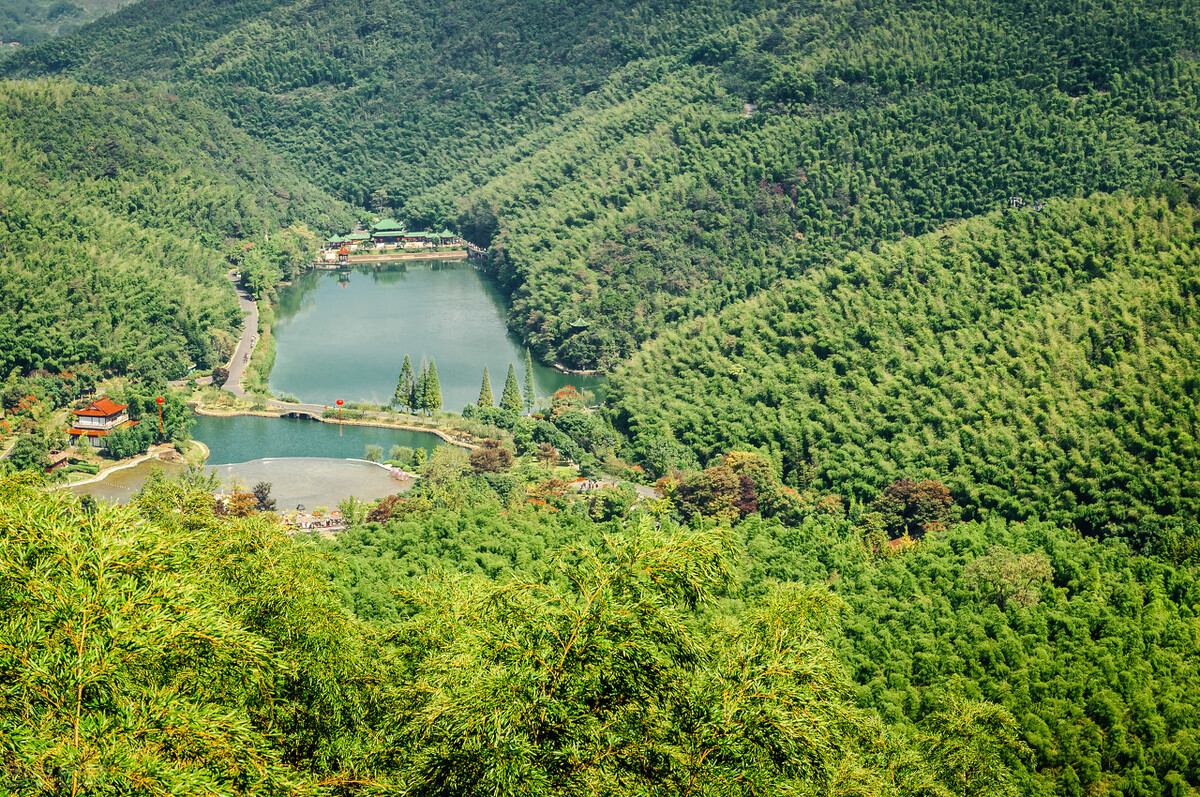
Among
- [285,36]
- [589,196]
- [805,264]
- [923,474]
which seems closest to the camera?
[923,474]

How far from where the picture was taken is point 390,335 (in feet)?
202

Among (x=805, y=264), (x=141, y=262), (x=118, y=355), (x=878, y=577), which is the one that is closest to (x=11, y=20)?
(x=141, y=262)

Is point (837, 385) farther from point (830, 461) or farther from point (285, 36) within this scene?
point (285, 36)

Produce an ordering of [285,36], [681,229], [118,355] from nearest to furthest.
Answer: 1. [118,355]
2. [681,229]
3. [285,36]

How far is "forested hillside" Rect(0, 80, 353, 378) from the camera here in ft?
168

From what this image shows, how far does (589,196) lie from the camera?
69.9m

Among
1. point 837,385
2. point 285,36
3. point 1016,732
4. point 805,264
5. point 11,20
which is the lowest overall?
point 1016,732

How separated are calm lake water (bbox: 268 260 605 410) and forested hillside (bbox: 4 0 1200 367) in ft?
7.84

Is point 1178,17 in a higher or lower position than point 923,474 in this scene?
higher

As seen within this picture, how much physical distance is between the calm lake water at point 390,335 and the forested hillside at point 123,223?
4157 millimetres

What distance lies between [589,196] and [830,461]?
3624cm

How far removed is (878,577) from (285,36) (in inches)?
3929

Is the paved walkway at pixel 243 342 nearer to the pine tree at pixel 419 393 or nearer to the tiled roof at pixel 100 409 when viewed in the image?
the tiled roof at pixel 100 409

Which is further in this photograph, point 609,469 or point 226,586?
point 609,469
